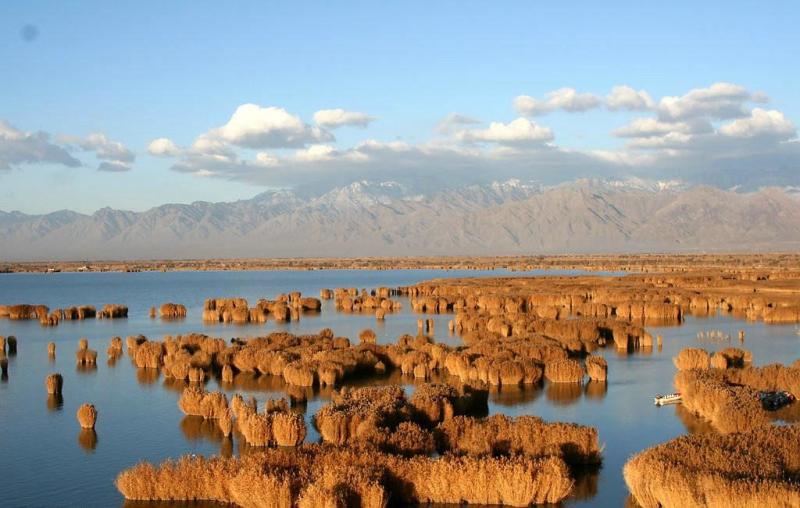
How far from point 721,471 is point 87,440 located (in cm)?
1434

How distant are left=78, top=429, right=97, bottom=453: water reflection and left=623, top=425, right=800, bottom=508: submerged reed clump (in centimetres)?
1211

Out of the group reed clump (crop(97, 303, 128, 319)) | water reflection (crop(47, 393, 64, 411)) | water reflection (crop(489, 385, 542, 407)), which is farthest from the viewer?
reed clump (crop(97, 303, 128, 319))

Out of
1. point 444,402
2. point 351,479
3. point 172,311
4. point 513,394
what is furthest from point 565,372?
point 172,311

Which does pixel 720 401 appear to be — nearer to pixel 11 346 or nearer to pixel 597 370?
pixel 597 370

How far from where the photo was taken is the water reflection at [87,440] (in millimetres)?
19516

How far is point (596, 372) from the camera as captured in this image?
27.0 meters

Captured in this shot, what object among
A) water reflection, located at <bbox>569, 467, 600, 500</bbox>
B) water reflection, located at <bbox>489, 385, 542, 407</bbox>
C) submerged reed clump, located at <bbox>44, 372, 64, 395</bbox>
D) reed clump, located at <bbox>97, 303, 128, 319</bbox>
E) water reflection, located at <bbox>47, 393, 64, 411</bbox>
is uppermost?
reed clump, located at <bbox>97, 303, 128, 319</bbox>

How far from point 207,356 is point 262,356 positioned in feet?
7.67

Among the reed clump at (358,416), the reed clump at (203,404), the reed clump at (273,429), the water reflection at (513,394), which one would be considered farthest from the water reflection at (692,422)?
the reed clump at (203,404)

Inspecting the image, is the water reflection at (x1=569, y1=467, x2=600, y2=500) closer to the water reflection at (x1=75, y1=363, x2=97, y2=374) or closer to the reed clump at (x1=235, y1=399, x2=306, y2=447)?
the reed clump at (x1=235, y1=399, x2=306, y2=447)

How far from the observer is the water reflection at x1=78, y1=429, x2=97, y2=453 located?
Result: 19.5 meters

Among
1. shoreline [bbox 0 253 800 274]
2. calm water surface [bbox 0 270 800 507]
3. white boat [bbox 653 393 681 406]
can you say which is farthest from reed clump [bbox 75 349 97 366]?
shoreline [bbox 0 253 800 274]

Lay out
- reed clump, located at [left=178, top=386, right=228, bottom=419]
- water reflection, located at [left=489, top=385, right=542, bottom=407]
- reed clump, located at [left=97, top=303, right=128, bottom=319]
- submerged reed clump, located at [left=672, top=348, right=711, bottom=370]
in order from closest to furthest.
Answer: reed clump, located at [left=178, top=386, right=228, bottom=419] → water reflection, located at [left=489, top=385, right=542, bottom=407] → submerged reed clump, located at [left=672, top=348, right=711, bottom=370] → reed clump, located at [left=97, top=303, right=128, bottom=319]

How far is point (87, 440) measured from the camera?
20.2 meters
